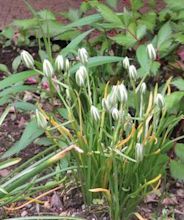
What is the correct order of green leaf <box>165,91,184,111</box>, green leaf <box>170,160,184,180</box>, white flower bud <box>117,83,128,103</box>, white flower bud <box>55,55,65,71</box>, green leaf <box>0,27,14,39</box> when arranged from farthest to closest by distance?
1. green leaf <box>0,27,14,39</box>
2. green leaf <box>170,160,184,180</box>
3. green leaf <box>165,91,184,111</box>
4. white flower bud <box>55,55,65,71</box>
5. white flower bud <box>117,83,128,103</box>

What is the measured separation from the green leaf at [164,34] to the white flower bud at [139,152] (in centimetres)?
60

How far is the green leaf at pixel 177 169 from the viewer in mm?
2793

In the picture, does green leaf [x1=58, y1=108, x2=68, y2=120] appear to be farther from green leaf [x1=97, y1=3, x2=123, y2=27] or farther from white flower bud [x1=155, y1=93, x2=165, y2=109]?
white flower bud [x1=155, y1=93, x2=165, y2=109]

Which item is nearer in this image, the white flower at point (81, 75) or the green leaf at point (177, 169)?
the white flower at point (81, 75)

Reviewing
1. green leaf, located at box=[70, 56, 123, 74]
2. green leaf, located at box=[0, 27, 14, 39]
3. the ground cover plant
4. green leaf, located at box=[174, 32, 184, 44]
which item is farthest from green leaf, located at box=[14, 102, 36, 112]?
green leaf, located at box=[0, 27, 14, 39]

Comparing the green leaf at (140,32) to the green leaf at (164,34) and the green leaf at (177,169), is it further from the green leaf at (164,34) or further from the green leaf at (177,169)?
the green leaf at (177,169)

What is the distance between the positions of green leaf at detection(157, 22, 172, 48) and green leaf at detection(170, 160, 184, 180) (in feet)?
1.54

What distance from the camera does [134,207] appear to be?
8.91 ft

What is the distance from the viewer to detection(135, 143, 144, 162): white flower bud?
2424mm

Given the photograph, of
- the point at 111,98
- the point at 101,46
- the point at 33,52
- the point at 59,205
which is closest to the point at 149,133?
the point at 111,98

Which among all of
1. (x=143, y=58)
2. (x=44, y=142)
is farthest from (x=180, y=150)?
(x=44, y=142)

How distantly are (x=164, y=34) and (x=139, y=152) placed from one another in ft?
2.20

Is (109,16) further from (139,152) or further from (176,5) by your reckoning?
(139,152)

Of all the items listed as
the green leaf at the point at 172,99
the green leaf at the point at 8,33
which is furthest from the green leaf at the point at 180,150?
the green leaf at the point at 8,33
